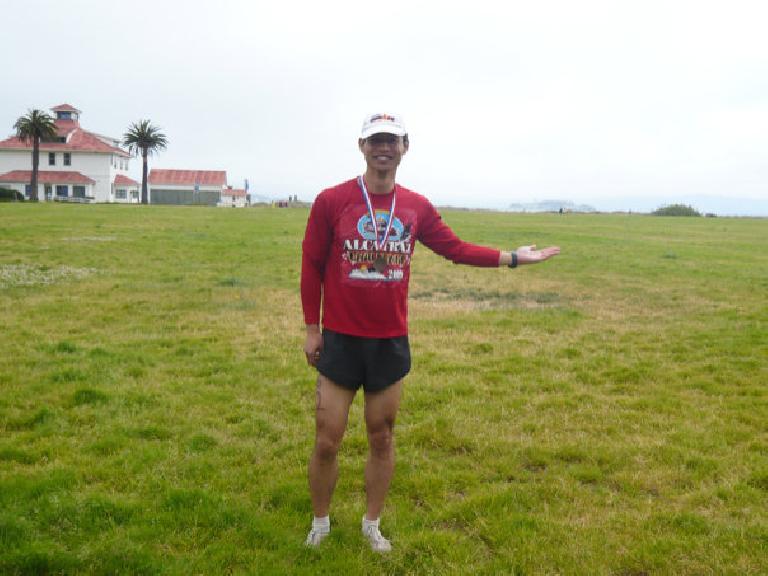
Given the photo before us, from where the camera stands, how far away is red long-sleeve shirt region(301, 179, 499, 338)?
4.26 meters

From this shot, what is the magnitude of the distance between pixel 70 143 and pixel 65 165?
270 cm

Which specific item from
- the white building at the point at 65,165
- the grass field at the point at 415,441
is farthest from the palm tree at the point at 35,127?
the grass field at the point at 415,441

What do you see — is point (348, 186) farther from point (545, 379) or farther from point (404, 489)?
point (545, 379)

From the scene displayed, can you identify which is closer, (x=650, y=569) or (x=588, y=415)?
(x=650, y=569)

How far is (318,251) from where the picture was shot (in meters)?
4.33

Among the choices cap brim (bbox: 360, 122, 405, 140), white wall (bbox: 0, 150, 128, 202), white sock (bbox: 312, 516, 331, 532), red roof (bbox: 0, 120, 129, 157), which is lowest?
white sock (bbox: 312, 516, 331, 532)

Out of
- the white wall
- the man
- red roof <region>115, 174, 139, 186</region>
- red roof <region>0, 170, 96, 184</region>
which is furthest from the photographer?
red roof <region>115, 174, 139, 186</region>

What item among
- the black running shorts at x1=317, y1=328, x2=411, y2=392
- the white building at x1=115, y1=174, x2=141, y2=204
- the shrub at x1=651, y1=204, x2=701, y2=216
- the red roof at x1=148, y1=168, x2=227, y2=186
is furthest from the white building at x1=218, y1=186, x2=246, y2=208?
the black running shorts at x1=317, y1=328, x2=411, y2=392

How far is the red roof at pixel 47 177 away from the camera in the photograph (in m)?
80.4

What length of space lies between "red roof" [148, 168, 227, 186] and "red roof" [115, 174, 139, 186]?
12.3 m

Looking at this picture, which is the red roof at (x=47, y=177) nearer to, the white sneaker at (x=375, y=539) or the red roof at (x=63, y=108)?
the red roof at (x=63, y=108)

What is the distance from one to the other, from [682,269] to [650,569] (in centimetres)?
1847

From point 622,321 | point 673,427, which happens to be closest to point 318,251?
point 673,427

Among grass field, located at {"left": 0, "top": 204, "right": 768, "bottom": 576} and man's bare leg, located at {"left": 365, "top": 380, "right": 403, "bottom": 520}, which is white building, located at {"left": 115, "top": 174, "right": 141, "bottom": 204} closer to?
grass field, located at {"left": 0, "top": 204, "right": 768, "bottom": 576}
